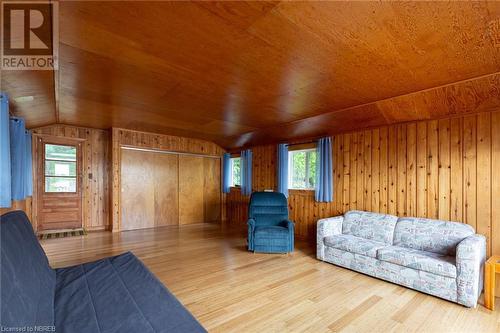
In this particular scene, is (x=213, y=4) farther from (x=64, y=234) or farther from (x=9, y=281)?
(x=64, y=234)

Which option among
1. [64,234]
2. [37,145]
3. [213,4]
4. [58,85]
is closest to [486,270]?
[213,4]

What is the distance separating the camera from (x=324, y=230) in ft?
12.2

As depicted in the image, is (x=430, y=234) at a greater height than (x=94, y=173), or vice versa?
(x=94, y=173)

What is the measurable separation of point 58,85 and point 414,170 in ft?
16.2

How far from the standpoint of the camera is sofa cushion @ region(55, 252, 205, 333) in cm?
122

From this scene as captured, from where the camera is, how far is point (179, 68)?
7.95 feet

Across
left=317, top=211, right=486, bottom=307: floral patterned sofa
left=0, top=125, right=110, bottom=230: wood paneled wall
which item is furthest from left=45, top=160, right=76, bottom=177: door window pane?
left=317, top=211, right=486, bottom=307: floral patterned sofa

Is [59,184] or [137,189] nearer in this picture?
[59,184]

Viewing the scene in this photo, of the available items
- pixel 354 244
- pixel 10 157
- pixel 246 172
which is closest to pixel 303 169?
pixel 246 172

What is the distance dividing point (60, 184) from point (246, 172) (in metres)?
4.27

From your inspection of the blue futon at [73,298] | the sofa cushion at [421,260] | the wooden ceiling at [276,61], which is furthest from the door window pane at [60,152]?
the sofa cushion at [421,260]

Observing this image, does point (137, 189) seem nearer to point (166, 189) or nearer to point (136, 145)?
point (166, 189)

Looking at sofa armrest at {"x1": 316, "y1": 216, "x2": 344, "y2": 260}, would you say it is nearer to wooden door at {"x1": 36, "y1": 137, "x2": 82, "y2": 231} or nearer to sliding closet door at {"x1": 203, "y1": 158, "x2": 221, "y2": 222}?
sliding closet door at {"x1": 203, "y1": 158, "x2": 221, "y2": 222}

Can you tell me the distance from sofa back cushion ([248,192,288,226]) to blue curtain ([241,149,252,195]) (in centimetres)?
168
